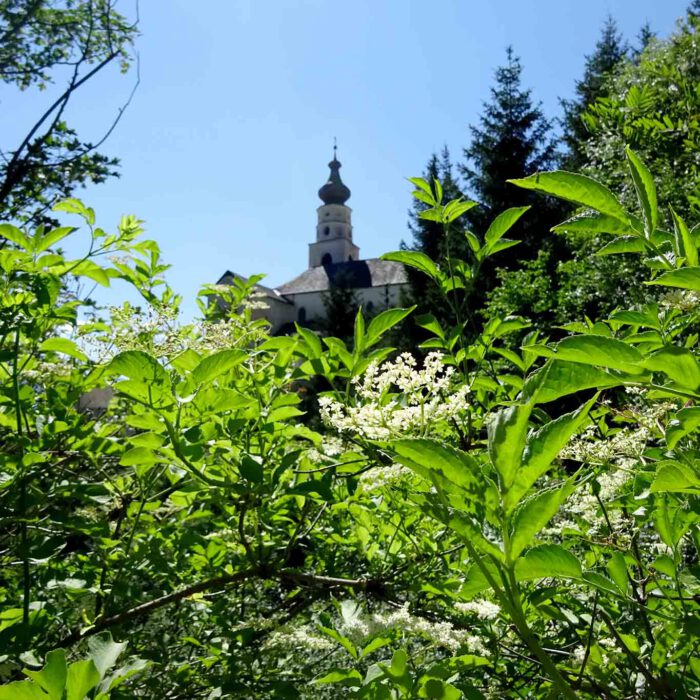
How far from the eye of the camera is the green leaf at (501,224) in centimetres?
134

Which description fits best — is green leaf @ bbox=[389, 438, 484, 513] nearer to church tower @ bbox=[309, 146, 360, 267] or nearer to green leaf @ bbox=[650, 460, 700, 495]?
green leaf @ bbox=[650, 460, 700, 495]

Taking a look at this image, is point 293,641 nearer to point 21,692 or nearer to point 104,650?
point 104,650

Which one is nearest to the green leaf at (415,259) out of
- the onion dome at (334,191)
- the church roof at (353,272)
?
the church roof at (353,272)

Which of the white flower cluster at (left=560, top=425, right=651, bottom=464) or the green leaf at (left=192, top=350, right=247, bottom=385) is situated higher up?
the green leaf at (left=192, top=350, right=247, bottom=385)

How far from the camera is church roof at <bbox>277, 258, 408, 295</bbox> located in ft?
157

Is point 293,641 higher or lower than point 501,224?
lower

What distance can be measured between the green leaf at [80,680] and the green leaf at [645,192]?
3.09 ft

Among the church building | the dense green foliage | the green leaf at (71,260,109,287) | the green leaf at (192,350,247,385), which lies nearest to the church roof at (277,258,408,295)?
the church building

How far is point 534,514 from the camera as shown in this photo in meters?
0.58

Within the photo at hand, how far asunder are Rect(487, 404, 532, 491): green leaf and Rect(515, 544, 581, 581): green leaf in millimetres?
90

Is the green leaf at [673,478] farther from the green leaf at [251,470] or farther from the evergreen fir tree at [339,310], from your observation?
the evergreen fir tree at [339,310]

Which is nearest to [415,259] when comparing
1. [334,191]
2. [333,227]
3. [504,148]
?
[504,148]

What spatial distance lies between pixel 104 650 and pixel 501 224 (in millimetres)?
1165

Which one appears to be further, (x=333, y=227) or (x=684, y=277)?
(x=333, y=227)
